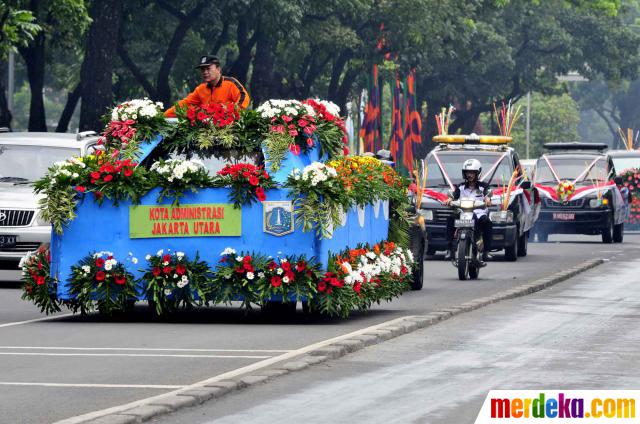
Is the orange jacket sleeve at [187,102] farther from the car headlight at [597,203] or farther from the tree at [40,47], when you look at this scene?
the car headlight at [597,203]

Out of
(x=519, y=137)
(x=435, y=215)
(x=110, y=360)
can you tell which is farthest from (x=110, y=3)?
(x=519, y=137)

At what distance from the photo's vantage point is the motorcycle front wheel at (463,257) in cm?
2467

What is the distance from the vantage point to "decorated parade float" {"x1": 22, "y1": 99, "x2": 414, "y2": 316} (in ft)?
52.0

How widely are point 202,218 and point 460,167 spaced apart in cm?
1629

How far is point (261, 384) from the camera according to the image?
1115 cm

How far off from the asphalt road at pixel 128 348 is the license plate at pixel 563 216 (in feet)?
61.6

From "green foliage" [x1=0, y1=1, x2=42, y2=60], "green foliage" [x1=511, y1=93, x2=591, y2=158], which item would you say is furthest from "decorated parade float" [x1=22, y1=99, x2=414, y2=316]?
"green foliage" [x1=511, y1=93, x2=591, y2=158]

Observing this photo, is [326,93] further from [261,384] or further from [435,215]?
[261,384]

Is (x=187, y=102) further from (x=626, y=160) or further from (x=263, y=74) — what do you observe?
(x=626, y=160)

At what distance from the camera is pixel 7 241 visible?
22422mm

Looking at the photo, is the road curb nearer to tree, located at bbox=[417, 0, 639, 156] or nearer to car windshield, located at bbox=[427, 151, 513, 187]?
car windshield, located at bbox=[427, 151, 513, 187]

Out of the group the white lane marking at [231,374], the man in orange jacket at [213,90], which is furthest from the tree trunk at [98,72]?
the white lane marking at [231,374]

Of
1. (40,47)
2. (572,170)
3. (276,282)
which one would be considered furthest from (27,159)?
(572,170)

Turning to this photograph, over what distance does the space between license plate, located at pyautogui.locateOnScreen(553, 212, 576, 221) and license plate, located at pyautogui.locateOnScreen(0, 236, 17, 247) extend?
772 inches
